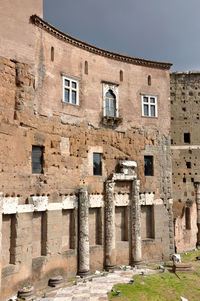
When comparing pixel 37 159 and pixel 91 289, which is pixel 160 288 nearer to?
pixel 91 289

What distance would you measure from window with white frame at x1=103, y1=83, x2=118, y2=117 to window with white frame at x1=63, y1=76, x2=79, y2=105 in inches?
75.6

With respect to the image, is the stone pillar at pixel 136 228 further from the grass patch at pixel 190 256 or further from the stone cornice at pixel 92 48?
the stone cornice at pixel 92 48

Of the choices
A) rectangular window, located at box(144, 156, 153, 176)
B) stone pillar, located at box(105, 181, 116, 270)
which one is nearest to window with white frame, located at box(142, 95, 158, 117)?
rectangular window, located at box(144, 156, 153, 176)

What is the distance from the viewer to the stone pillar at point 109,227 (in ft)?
52.8

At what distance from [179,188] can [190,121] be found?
5302 millimetres

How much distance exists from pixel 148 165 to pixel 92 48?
768cm

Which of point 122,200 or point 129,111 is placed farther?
point 129,111

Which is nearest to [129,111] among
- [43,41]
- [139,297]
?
[43,41]

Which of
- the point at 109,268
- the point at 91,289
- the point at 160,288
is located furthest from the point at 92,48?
the point at 160,288

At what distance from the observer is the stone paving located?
12227mm

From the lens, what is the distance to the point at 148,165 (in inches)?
736

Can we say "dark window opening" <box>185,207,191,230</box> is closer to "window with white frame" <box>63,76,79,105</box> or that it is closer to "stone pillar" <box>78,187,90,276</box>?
"stone pillar" <box>78,187,90,276</box>

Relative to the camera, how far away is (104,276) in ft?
49.3

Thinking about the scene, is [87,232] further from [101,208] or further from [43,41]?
[43,41]
